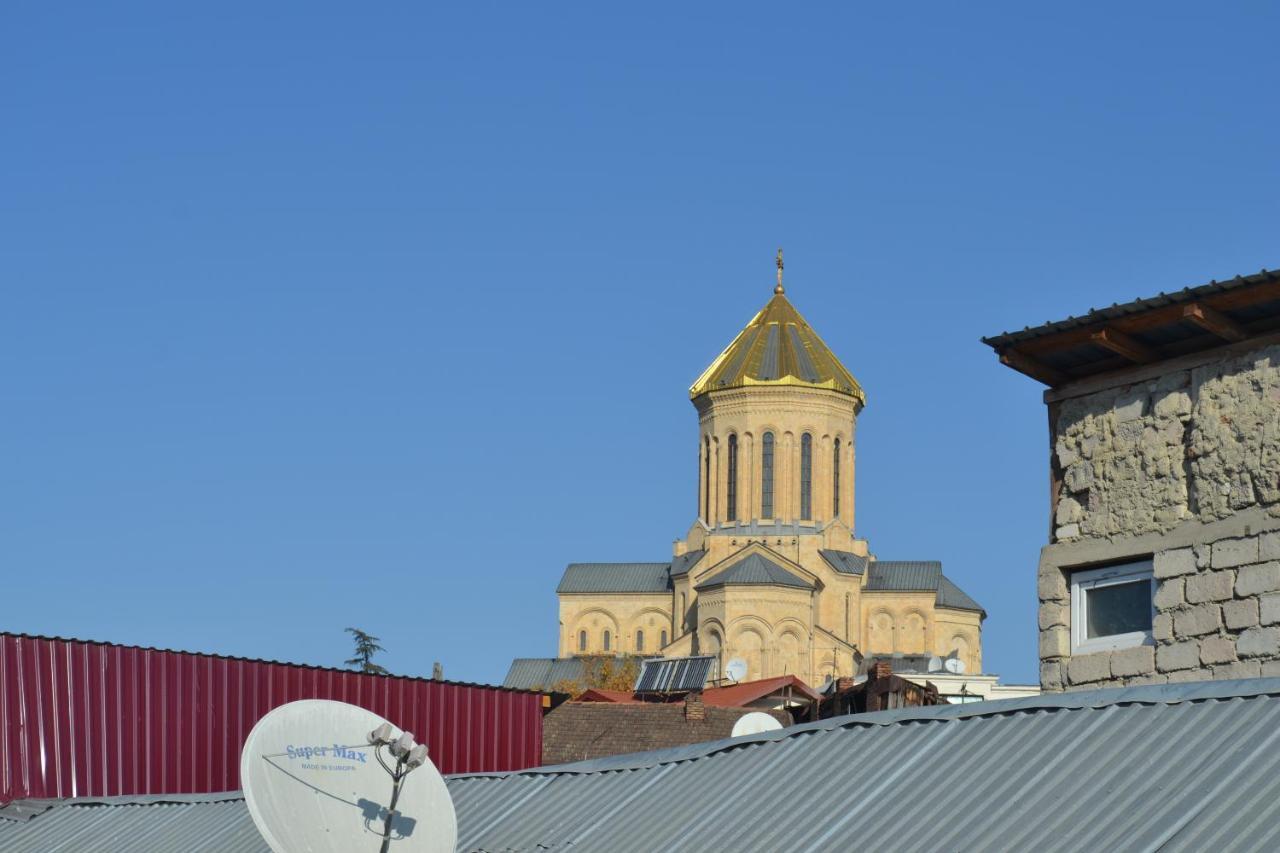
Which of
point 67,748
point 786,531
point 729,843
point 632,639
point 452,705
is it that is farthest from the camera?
point 632,639

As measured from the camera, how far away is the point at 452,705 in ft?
78.9

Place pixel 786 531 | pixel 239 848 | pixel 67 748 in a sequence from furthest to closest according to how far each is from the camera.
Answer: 1. pixel 786 531
2. pixel 67 748
3. pixel 239 848

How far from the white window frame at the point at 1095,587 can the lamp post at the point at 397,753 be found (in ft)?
15.3

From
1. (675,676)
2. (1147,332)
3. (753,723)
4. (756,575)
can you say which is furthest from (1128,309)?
(756,575)

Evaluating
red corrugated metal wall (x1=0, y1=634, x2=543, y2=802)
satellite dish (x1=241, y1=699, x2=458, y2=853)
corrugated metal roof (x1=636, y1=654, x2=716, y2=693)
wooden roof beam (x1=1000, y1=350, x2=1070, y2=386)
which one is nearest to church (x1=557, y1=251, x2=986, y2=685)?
corrugated metal roof (x1=636, y1=654, x2=716, y2=693)

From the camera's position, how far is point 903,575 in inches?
3696

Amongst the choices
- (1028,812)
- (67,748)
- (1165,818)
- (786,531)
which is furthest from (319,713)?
(786,531)

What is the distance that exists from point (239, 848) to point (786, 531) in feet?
244

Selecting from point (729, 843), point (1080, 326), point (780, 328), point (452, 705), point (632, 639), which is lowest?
point (729, 843)

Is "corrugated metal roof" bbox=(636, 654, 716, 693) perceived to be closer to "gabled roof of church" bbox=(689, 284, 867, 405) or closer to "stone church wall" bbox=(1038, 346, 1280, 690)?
"stone church wall" bbox=(1038, 346, 1280, 690)

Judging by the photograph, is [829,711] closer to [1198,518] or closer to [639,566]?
[1198,518]

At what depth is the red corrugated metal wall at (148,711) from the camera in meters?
20.5

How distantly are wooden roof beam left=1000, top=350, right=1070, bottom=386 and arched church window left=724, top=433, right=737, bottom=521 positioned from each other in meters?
73.9

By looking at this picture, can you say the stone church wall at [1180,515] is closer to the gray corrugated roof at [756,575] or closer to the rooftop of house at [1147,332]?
the rooftop of house at [1147,332]
